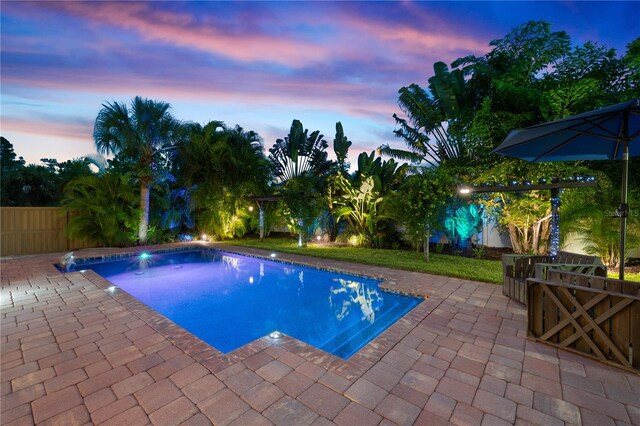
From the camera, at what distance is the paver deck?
2033mm

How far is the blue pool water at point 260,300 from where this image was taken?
4.21 meters

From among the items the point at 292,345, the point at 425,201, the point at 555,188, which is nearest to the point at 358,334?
the point at 292,345

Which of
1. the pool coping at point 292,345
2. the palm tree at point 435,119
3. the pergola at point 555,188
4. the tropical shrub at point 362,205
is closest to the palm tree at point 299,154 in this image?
the tropical shrub at point 362,205

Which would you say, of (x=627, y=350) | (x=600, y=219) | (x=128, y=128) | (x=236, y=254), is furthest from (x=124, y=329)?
(x=600, y=219)

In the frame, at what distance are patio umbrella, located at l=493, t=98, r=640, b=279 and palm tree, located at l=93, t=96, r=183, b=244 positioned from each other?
36.6ft

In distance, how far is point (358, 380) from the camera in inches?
96.7

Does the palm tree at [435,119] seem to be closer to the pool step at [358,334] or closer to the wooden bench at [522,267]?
the wooden bench at [522,267]

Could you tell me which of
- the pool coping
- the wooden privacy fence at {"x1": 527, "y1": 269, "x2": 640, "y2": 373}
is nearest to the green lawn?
the pool coping

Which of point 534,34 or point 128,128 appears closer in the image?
point 534,34

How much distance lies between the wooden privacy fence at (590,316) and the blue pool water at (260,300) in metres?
1.95

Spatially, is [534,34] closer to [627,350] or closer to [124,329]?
[627,350]

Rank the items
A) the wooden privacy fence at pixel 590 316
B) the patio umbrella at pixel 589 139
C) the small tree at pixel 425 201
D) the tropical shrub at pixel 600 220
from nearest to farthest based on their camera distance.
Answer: the wooden privacy fence at pixel 590 316 → the patio umbrella at pixel 589 139 → the tropical shrub at pixel 600 220 → the small tree at pixel 425 201

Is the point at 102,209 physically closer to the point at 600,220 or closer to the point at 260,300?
the point at 260,300

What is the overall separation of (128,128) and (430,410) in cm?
1200
